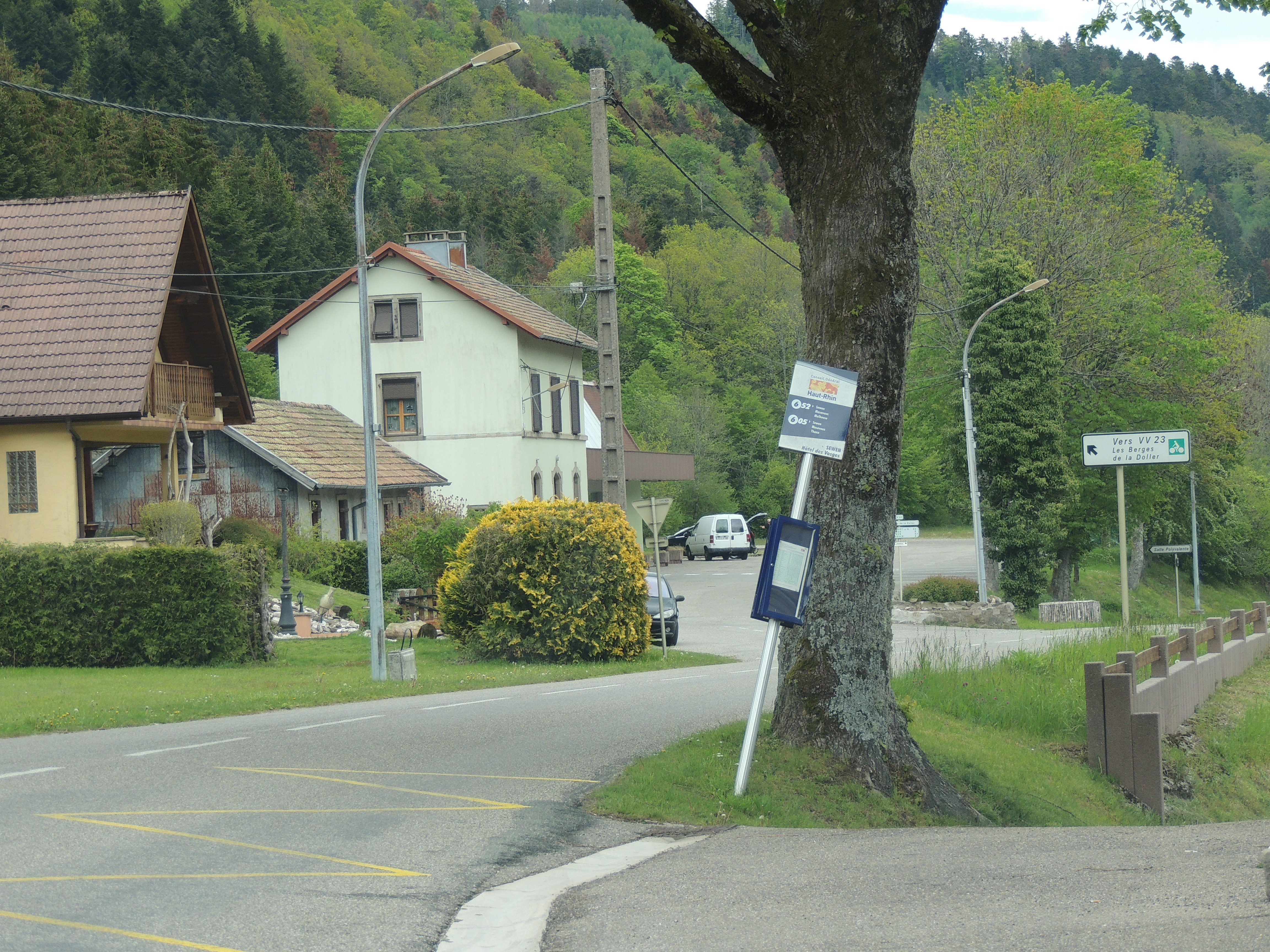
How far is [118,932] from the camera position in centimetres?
575

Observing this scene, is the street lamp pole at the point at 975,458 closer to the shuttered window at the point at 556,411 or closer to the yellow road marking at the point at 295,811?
A: the shuttered window at the point at 556,411

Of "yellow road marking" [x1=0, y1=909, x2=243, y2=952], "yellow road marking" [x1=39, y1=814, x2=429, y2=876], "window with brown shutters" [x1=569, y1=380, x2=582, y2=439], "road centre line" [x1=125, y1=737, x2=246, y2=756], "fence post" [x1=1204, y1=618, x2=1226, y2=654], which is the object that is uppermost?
"window with brown shutters" [x1=569, y1=380, x2=582, y2=439]

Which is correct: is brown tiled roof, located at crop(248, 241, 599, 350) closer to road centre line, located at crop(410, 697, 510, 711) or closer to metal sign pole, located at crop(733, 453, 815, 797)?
road centre line, located at crop(410, 697, 510, 711)

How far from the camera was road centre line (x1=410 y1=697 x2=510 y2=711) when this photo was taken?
15.5 metres

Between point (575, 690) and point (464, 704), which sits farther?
point (575, 690)

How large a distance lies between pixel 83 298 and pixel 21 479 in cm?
420

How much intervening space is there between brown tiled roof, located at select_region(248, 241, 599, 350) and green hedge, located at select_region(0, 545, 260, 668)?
850 inches

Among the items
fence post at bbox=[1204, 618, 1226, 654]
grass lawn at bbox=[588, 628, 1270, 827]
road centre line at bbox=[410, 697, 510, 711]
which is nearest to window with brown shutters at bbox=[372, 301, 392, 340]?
road centre line at bbox=[410, 697, 510, 711]

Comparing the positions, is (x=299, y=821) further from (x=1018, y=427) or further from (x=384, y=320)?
(x=384, y=320)

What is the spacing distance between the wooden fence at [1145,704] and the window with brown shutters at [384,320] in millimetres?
34124

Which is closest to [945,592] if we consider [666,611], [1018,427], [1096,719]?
[1018,427]

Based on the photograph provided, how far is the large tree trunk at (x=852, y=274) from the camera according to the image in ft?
32.4

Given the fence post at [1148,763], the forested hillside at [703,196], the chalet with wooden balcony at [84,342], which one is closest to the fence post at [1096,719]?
the fence post at [1148,763]

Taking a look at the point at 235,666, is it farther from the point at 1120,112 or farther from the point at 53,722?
the point at 1120,112
